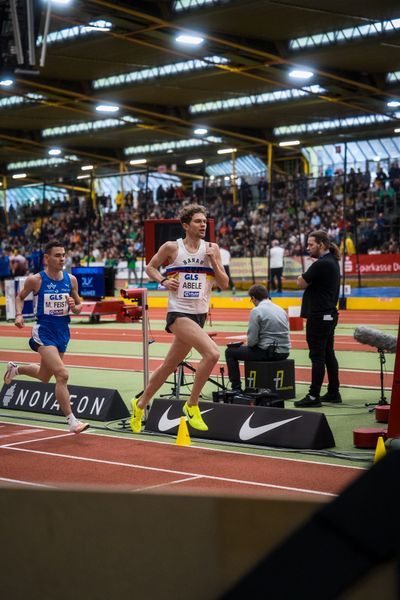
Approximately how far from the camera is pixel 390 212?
28.9m

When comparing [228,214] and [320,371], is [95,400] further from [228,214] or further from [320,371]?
[228,214]

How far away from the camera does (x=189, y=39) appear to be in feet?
102

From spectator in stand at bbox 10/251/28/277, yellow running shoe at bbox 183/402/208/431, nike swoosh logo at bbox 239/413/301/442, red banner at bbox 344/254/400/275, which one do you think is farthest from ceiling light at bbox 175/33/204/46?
yellow running shoe at bbox 183/402/208/431

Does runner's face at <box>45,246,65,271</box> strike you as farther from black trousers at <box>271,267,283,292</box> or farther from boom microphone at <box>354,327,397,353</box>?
black trousers at <box>271,267,283,292</box>

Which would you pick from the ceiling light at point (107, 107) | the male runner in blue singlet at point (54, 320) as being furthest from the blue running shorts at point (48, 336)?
the ceiling light at point (107, 107)

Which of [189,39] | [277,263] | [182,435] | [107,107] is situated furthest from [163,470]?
[107,107]

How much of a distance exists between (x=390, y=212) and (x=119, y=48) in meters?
11.5

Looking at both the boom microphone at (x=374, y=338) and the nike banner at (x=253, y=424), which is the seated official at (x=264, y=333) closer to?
the nike banner at (x=253, y=424)

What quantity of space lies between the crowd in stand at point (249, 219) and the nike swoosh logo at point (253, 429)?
57.6ft

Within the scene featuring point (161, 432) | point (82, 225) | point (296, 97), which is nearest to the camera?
point (161, 432)

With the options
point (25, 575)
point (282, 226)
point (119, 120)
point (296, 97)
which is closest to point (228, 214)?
point (282, 226)

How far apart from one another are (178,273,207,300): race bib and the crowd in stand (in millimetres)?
17481

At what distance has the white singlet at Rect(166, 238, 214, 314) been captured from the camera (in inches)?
343

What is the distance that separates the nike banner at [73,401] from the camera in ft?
34.5
